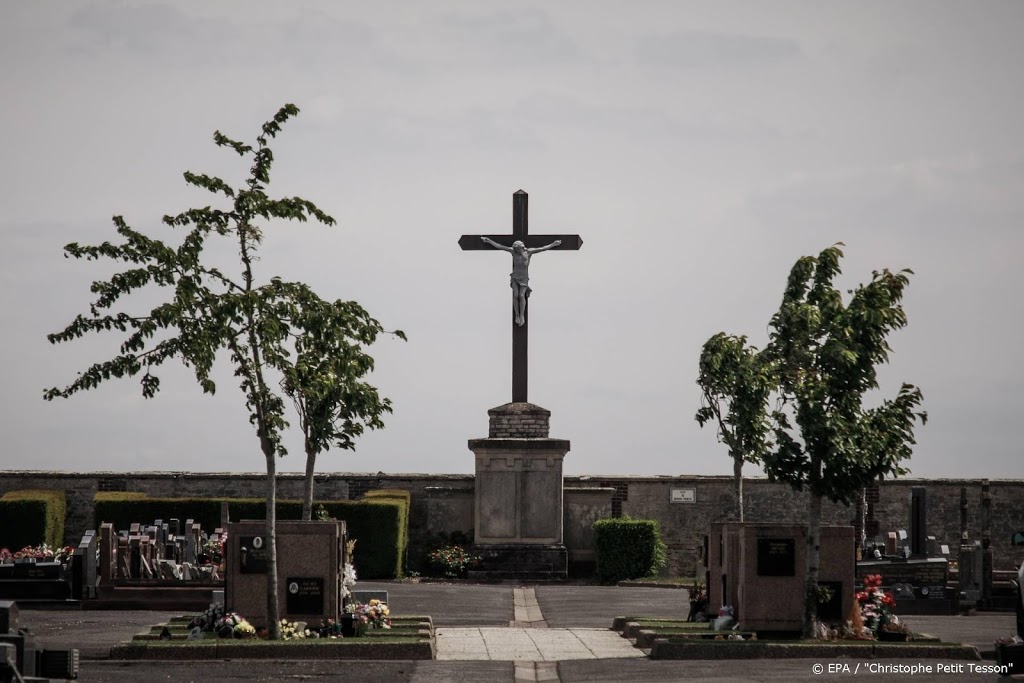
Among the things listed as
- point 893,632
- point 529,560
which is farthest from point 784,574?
point 529,560

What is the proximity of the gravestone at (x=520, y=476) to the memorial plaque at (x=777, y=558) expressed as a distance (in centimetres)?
1461

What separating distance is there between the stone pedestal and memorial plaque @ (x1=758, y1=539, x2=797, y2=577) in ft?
47.9

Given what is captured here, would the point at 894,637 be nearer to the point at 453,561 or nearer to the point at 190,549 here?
the point at 190,549

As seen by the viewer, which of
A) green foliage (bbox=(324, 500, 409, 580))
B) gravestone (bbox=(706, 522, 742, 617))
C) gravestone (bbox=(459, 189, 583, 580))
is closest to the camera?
gravestone (bbox=(706, 522, 742, 617))

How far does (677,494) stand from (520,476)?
472 centimetres

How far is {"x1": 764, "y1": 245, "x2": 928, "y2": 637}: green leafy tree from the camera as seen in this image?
17297mm

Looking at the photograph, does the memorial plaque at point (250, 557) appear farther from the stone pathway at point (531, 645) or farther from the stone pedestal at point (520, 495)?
the stone pedestal at point (520, 495)

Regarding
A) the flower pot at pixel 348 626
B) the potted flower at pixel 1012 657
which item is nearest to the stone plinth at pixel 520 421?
the flower pot at pixel 348 626

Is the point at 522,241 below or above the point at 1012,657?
above

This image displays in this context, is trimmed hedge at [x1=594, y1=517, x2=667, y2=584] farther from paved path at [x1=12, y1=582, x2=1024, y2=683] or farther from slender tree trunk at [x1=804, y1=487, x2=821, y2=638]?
slender tree trunk at [x1=804, y1=487, x2=821, y2=638]

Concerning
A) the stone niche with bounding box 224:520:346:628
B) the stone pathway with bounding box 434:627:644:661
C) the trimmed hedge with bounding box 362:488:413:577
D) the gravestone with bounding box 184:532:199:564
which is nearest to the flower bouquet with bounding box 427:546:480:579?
the trimmed hedge with bounding box 362:488:413:577

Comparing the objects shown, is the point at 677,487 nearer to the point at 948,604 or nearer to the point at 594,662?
the point at 948,604

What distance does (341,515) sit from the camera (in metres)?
32.1

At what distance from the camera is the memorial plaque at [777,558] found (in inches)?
704
